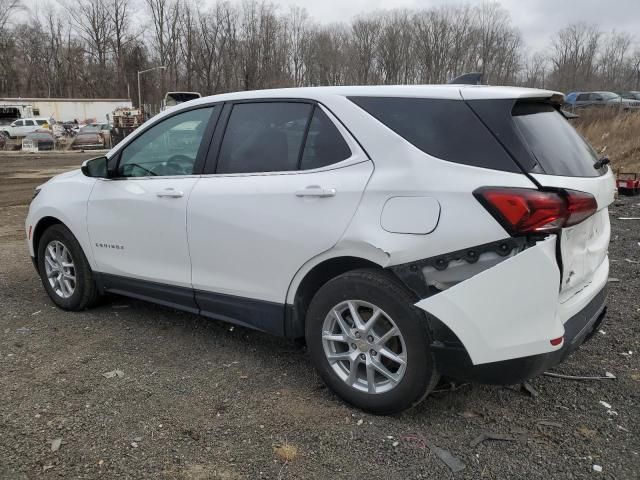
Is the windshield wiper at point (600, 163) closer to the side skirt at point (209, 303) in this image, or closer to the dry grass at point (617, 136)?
the side skirt at point (209, 303)

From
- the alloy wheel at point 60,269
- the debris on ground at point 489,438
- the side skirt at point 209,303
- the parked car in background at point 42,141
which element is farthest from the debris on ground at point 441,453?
the parked car in background at point 42,141

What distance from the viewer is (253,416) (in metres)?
3.04

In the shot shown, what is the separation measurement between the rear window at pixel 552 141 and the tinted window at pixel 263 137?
120 centimetres

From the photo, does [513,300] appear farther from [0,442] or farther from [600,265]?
[0,442]

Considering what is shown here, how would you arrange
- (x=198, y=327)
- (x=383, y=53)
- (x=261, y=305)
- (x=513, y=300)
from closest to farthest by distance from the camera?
(x=513, y=300)
(x=261, y=305)
(x=198, y=327)
(x=383, y=53)

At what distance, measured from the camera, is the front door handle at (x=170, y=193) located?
144 inches

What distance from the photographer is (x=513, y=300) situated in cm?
252

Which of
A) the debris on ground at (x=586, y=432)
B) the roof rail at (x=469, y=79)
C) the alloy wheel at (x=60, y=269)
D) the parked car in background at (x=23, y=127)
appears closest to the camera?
the debris on ground at (x=586, y=432)

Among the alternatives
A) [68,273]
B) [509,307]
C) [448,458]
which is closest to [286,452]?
[448,458]

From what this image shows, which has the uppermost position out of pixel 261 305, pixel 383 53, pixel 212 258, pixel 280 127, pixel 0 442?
pixel 383 53

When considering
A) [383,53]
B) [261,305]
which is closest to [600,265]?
[261,305]

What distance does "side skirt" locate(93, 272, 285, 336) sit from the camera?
3.35 m

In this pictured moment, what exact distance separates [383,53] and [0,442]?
7761 cm

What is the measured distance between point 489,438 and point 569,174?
1.38 meters
